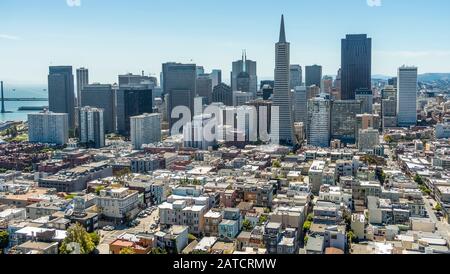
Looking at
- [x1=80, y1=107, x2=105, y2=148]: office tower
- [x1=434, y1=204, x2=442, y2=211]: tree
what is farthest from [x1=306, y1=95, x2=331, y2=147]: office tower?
[x1=434, y1=204, x2=442, y2=211]: tree

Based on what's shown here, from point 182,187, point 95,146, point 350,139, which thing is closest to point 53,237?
point 182,187

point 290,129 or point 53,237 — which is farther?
point 290,129

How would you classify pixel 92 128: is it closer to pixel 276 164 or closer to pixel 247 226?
pixel 276 164

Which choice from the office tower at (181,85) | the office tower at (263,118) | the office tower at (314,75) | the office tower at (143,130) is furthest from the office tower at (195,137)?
the office tower at (314,75)

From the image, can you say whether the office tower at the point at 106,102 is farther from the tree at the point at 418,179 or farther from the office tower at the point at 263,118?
the tree at the point at 418,179

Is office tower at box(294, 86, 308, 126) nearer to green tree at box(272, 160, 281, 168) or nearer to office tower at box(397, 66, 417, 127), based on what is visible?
office tower at box(397, 66, 417, 127)

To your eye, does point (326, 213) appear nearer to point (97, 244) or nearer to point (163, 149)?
point (97, 244)
